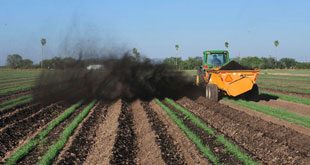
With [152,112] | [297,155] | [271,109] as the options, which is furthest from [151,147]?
[271,109]

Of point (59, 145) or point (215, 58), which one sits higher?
point (215, 58)

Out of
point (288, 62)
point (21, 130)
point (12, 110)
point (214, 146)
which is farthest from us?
point (288, 62)

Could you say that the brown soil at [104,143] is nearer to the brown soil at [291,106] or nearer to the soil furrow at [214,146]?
the soil furrow at [214,146]

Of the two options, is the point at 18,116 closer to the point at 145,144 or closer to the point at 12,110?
the point at 12,110

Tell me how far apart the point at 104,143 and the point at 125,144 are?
1.54 ft

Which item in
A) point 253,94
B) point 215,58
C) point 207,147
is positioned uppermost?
point 215,58

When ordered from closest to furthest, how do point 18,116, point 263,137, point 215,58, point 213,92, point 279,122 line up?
point 263,137 → point 279,122 → point 18,116 → point 213,92 → point 215,58

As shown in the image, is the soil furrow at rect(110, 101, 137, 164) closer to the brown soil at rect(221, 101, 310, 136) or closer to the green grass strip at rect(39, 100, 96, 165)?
the green grass strip at rect(39, 100, 96, 165)

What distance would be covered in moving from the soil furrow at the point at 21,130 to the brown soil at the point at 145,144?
281 cm

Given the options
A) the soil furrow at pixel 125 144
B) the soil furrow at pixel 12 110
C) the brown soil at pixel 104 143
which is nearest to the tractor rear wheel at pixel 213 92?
the soil furrow at pixel 125 144

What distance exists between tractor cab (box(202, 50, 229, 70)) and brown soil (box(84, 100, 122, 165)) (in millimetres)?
6079

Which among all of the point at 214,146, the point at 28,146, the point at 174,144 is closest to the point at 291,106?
the point at 214,146

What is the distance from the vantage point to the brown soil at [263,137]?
5586 mm

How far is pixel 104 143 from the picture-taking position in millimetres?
6555
